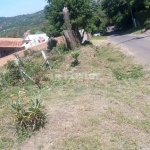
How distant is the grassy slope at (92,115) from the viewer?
6355 mm

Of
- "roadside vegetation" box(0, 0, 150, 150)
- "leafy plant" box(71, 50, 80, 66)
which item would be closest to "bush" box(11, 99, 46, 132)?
"roadside vegetation" box(0, 0, 150, 150)

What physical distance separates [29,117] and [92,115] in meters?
1.70

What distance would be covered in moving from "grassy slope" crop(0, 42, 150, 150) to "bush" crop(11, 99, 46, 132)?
0.86ft

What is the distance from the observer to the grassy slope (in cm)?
636

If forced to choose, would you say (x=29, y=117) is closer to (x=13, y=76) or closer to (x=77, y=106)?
(x=77, y=106)

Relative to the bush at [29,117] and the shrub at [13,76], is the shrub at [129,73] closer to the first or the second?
the shrub at [13,76]

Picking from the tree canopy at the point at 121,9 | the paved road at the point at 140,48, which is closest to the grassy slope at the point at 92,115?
the paved road at the point at 140,48

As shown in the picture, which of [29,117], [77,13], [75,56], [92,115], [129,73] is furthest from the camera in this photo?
[77,13]

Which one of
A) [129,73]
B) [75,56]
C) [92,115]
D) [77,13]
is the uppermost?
[77,13]

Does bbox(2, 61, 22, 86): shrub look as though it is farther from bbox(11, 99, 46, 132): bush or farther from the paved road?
the paved road

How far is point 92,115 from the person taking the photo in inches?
296

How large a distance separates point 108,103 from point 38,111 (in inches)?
85.1

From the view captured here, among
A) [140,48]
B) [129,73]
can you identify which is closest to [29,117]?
[129,73]

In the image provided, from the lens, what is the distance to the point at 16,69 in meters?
13.3
